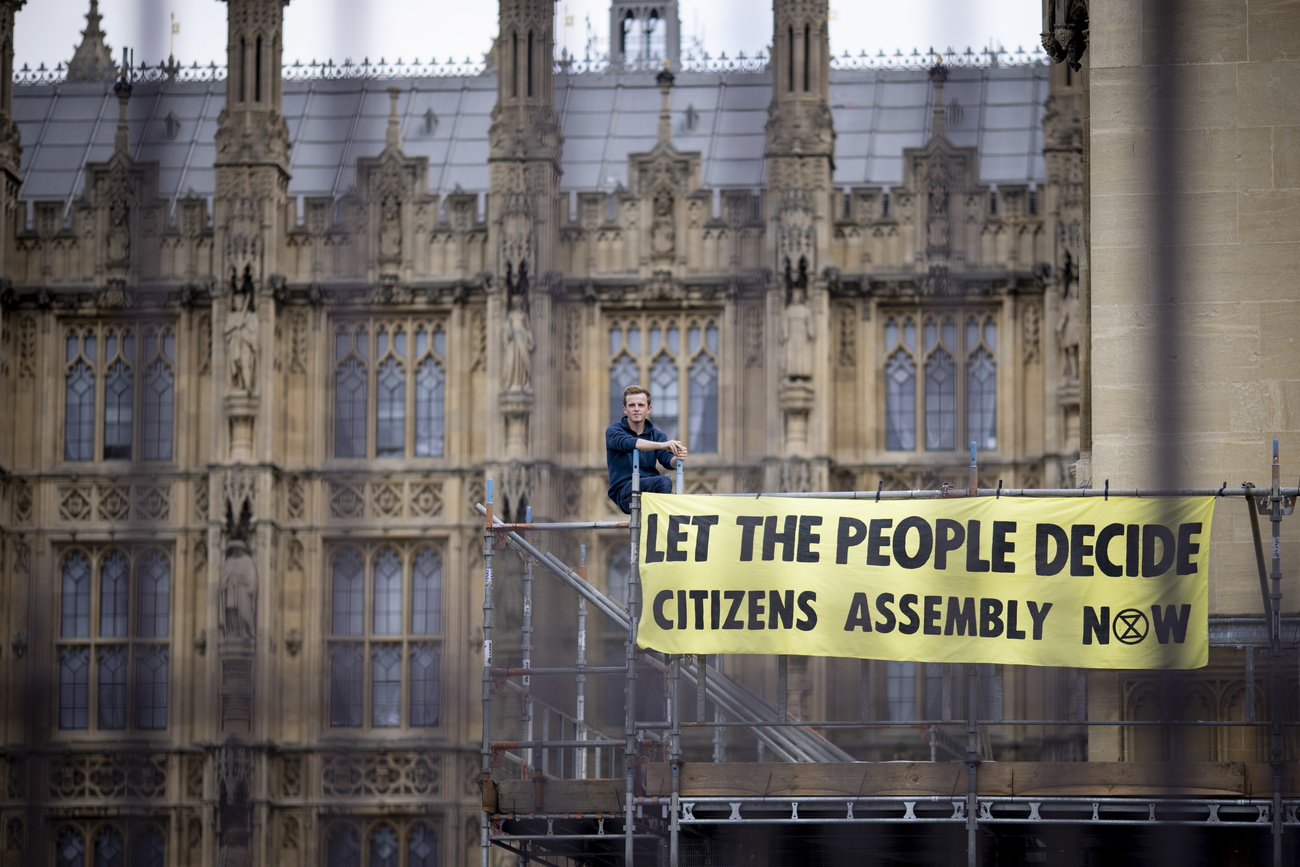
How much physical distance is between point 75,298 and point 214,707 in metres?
6.14

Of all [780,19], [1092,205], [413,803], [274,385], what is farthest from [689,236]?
[1092,205]

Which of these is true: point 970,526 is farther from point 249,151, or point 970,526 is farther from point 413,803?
point 249,151

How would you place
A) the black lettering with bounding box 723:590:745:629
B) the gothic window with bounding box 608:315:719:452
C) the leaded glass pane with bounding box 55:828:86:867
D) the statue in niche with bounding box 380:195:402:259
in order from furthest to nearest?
Answer: 1. the statue in niche with bounding box 380:195:402:259
2. the gothic window with bounding box 608:315:719:452
3. the leaded glass pane with bounding box 55:828:86:867
4. the black lettering with bounding box 723:590:745:629

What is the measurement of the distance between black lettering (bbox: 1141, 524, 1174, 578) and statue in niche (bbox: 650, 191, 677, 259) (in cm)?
1909

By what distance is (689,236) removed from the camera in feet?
95.4

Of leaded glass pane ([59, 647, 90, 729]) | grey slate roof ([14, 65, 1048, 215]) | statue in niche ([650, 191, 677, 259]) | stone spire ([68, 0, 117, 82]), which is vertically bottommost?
leaded glass pane ([59, 647, 90, 729])

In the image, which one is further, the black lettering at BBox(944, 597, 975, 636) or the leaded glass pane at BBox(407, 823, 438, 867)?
the leaded glass pane at BBox(407, 823, 438, 867)

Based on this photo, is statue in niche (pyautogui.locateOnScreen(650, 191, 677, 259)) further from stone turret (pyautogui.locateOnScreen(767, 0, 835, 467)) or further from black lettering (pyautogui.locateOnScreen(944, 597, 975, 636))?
black lettering (pyautogui.locateOnScreen(944, 597, 975, 636))

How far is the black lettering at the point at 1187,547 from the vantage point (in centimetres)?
1005

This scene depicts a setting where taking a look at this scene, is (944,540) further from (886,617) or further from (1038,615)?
(1038,615)

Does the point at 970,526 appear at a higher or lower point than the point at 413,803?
higher

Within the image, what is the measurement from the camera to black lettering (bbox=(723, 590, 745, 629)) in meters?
10.8

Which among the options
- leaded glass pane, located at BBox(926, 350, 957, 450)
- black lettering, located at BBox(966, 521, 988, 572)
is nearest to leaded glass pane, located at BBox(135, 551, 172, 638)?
leaded glass pane, located at BBox(926, 350, 957, 450)

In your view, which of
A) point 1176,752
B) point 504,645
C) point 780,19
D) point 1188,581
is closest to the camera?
point 1176,752
